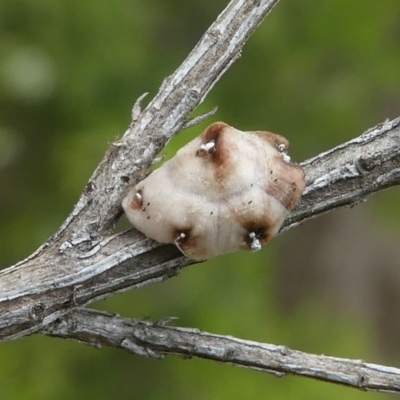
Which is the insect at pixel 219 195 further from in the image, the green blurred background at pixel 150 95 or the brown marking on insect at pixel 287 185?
the green blurred background at pixel 150 95

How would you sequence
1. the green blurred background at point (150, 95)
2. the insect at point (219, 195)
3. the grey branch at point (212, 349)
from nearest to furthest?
1. the insect at point (219, 195)
2. the grey branch at point (212, 349)
3. the green blurred background at point (150, 95)

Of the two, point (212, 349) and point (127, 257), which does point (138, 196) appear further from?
point (212, 349)

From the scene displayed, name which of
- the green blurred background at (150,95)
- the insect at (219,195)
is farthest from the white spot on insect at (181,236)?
the green blurred background at (150,95)

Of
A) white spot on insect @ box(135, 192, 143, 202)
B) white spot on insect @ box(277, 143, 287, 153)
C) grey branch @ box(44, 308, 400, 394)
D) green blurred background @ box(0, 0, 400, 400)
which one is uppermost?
green blurred background @ box(0, 0, 400, 400)

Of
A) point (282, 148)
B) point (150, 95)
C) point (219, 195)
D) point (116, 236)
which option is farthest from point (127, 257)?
point (150, 95)

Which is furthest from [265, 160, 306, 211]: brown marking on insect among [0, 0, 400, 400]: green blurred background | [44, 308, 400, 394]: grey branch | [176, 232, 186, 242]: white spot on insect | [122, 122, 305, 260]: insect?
[0, 0, 400, 400]: green blurred background

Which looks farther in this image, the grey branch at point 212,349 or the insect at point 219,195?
the grey branch at point 212,349

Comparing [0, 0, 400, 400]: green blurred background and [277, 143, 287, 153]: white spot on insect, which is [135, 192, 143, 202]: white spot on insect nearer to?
[277, 143, 287, 153]: white spot on insect
